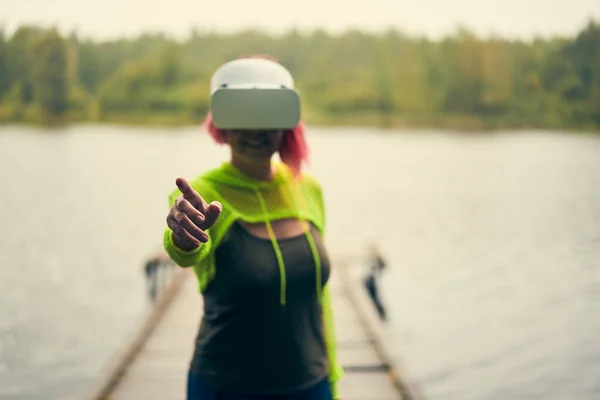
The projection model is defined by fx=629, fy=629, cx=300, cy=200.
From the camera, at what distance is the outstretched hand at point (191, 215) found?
113 cm

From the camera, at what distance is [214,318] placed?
4.79 ft

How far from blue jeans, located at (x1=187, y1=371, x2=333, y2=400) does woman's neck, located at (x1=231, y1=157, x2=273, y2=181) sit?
0.51 meters

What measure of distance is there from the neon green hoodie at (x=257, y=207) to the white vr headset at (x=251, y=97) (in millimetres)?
141

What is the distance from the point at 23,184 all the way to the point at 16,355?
1655 cm

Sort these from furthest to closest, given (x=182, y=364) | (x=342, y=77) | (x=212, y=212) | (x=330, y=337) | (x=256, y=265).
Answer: (x=342, y=77) < (x=182, y=364) < (x=330, y=337) < (x=256, y=265) < (x=212, y=212)

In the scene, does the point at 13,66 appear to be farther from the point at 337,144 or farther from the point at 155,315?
the point at 337,144

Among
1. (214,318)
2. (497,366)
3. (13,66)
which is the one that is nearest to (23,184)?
(13,66)

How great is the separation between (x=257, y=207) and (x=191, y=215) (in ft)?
1.19

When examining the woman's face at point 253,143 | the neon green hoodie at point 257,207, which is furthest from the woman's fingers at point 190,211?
the woman's face at point 253,143

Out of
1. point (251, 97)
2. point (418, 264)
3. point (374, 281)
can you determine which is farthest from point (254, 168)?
point (418, 264)

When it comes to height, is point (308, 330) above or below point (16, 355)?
above

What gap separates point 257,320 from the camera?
4.72 feet

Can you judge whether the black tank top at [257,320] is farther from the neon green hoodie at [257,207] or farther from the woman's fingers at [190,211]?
the woman's fingers at [190,211]

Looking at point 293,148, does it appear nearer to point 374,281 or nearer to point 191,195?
point 191,195
